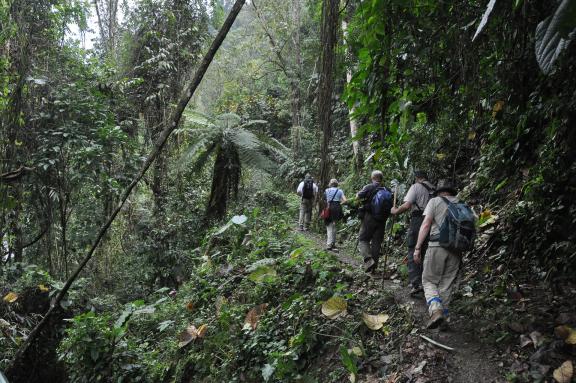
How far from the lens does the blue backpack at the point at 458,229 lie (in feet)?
13.9

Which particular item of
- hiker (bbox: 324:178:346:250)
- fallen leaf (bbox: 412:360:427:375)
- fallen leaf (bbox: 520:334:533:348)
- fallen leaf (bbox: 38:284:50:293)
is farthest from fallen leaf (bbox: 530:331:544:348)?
fallen leaf (bbox: 38:284:50:293)

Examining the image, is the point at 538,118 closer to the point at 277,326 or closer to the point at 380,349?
the point at 380,349

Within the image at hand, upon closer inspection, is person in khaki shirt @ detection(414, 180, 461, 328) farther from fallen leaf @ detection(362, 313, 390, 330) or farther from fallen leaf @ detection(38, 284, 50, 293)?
fallen leaf @ detection(38, 284, 50, 293)

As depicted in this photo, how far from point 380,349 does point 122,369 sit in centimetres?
379

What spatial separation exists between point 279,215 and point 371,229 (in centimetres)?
565

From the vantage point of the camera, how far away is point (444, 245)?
4262mm

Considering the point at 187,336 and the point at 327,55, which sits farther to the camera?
the point at 187,336

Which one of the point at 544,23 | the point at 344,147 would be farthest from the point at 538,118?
the point at 344,147

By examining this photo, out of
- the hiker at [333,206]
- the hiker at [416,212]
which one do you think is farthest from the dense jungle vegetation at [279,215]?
the hiker at [333,206]

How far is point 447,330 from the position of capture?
167 inches

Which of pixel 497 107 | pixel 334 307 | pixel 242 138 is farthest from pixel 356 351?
pixel 242 138

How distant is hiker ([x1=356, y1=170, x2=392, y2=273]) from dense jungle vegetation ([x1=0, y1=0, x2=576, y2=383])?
37cm

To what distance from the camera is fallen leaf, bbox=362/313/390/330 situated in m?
A: 4.47

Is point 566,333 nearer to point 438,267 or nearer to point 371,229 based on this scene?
point 438,267
